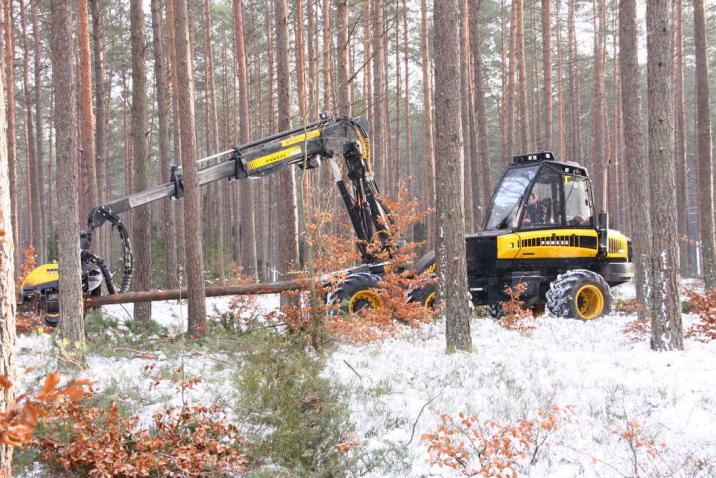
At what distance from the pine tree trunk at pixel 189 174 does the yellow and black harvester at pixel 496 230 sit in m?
0.67

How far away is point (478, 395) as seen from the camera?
248 inches

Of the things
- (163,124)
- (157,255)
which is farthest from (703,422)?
(157,255)

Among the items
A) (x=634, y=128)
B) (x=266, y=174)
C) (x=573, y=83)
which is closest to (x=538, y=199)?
Result: (x=634, y=128)

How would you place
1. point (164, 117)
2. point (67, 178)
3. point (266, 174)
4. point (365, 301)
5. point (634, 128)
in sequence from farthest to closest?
point (164, 117)
point (365, 301)
point (634, 128)
point (266, 174)
point (67, 178)

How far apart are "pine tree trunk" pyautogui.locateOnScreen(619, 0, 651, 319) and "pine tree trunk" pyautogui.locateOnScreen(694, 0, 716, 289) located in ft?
17.5

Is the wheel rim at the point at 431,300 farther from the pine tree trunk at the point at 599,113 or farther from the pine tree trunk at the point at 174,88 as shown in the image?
the pine tree trunk at the point at 599,113

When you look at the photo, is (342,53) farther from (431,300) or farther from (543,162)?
(431,300)

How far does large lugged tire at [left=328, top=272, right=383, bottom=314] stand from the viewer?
34.0 ft

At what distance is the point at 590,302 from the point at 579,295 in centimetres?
24

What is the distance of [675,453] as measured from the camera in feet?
16.2

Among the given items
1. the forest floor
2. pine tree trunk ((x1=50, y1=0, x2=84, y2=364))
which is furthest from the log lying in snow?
pine tree trunk ((x1=50, y1=0, x2=84, y2=364))

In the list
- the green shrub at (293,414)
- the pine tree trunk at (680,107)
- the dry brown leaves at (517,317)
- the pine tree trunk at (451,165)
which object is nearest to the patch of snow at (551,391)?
the green shrub at (293,414)

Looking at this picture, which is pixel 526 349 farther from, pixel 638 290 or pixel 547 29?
pixel 547 29

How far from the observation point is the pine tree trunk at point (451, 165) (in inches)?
310
